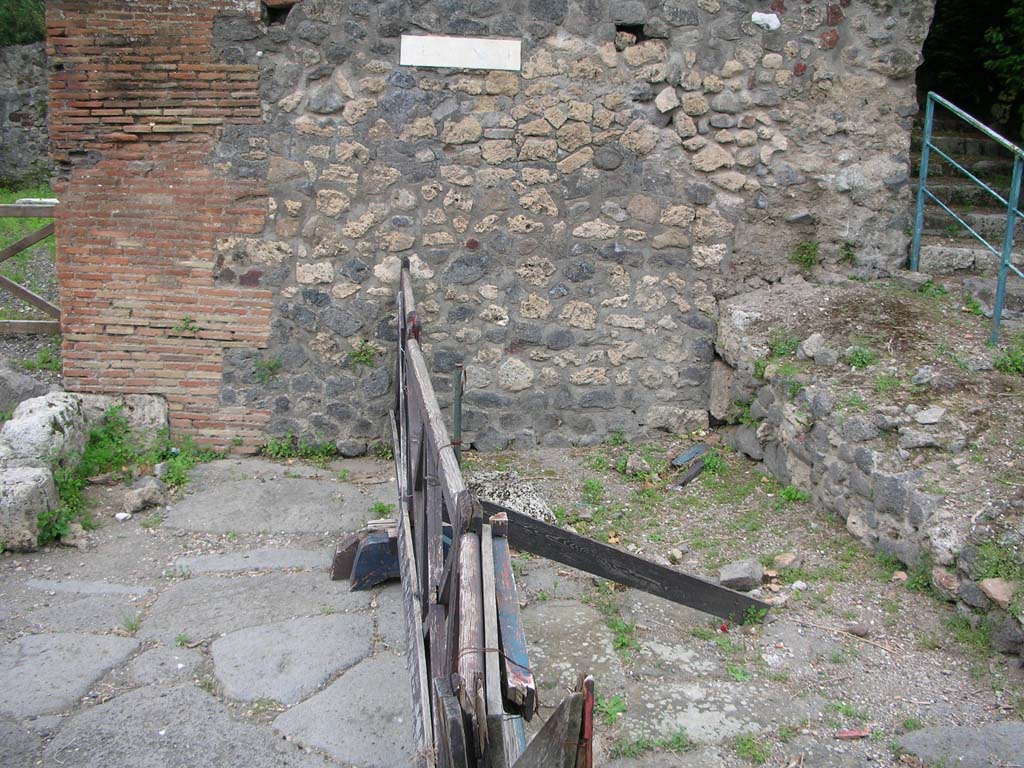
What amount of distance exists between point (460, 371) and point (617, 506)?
4.63 ft

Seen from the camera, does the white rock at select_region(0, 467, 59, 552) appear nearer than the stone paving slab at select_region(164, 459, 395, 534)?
Yes

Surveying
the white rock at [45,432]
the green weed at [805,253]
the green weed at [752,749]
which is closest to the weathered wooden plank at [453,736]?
the green weed at [752,749]

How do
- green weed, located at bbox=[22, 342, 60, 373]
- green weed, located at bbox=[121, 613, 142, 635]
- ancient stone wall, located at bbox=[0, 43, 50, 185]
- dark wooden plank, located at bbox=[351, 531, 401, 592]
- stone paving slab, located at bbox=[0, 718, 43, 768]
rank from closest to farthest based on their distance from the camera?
stone paving slab, located at bbox=[0, 718, 43, 768] → green weed, located at bbox=[121, 613, 142, 635] → dark wooden plank, located at bbox=[351, 531, 401, 592] → green weed, located at bbox=[22, 342, 60, 373] → ancient stone wall, located at bbox=[0, 43, 50, 185]

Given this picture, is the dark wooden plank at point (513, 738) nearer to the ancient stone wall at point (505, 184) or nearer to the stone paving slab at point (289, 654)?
the stone paving slab at point (289, 654)

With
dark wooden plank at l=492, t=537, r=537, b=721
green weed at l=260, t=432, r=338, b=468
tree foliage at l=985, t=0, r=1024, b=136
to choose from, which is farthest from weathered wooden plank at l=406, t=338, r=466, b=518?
tree foliage at l=985, t=0, r=1024, b=136

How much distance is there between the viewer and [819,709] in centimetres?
323

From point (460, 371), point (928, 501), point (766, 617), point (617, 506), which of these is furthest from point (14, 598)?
point (928, 501)

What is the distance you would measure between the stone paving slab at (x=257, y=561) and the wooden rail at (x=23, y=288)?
9.96 ft

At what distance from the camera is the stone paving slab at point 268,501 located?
4.81 metres

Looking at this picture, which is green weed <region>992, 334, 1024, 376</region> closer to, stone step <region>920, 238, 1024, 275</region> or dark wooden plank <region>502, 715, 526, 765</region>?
stone step <region>920, 238, 1024, 275</region>

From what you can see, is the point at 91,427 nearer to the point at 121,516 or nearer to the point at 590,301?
the point at 121,516

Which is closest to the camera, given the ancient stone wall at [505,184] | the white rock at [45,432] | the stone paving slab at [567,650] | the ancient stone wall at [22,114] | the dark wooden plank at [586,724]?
the dark wooden plank at [586,724]

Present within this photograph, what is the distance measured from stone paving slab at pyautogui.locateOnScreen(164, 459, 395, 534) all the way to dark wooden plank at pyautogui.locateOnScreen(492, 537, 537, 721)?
8.17ft

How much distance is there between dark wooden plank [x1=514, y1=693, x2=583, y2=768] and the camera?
1.64 metres
